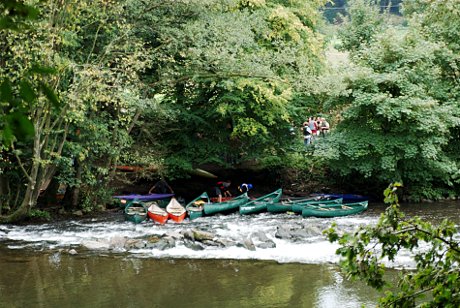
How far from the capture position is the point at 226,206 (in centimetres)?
2473

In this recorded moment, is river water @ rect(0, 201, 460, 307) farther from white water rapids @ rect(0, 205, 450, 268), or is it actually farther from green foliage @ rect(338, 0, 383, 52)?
green foliage @ rect(338, 0, 383, 52)

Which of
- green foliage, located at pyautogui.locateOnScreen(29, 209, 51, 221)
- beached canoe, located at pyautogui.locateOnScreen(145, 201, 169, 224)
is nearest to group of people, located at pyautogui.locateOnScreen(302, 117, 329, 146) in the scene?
beached canoe, located at pyautogui.locateOnScreen(145, 201, 169, 224)

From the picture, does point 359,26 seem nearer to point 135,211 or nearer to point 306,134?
point 306,134

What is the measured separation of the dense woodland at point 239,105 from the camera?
22703 millimetres

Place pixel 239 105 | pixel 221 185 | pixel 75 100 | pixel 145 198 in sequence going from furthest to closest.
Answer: pixel 221 185
pixel 145 198
pixel 239 105
pixel 75 100

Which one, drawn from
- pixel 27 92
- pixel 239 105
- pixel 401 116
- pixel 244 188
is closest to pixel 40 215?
pixel 244 188

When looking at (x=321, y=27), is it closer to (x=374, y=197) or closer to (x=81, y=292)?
(x=374, y=197)

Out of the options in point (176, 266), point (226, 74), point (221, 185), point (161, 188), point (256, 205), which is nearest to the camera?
point (176, 266)

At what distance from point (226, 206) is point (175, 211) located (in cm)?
217

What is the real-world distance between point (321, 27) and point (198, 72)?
10.5m

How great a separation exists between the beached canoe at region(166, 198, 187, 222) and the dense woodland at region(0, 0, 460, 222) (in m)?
2.17

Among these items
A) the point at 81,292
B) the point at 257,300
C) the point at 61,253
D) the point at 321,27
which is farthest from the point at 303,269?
the point at 321,27

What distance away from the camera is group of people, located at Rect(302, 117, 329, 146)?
3050 centimetres

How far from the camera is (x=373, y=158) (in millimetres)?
25844
